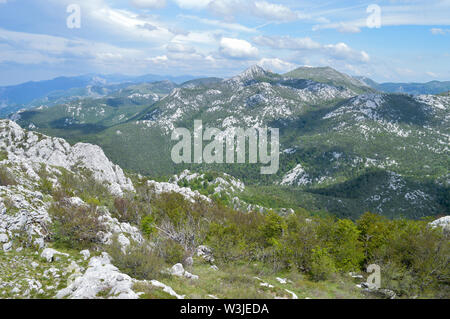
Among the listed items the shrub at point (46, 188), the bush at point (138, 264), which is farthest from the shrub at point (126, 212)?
the bush at point (138, 264)

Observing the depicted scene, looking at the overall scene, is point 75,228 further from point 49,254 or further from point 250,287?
point 250,287

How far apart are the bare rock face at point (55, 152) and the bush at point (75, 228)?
82837 millimetres

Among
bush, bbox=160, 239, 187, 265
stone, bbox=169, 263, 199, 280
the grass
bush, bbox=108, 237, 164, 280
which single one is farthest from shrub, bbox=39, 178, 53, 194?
stone, bbox=169, 263, 199, 280

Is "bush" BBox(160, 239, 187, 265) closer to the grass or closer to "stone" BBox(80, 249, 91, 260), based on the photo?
the grass

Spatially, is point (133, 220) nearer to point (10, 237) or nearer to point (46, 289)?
point (10, 237)

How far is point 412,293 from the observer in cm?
2916

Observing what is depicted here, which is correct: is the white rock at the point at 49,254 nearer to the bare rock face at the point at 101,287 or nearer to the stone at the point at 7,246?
the stone at the point at 7,246

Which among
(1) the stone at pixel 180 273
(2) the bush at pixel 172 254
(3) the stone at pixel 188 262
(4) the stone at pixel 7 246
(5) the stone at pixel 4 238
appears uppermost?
(5) the stone at pixel 4 238

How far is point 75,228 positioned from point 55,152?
380 ft

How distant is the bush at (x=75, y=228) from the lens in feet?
119

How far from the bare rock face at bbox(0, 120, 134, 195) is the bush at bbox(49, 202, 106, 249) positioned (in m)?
82.8

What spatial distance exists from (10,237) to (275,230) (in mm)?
Answer: 43614
